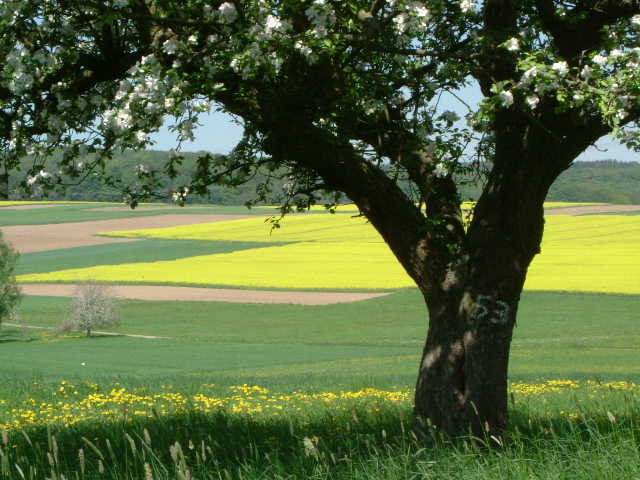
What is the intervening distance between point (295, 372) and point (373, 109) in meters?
21.8

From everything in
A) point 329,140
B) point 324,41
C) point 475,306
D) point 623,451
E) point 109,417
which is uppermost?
point 324,41

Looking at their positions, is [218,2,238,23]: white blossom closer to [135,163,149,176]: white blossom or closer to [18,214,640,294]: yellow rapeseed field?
[135,163,149,176]: white blossom

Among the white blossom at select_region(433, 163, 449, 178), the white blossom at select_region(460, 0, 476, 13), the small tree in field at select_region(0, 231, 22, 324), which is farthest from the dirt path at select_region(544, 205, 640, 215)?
the white blossom at select_region(460, 0, 476, 13)

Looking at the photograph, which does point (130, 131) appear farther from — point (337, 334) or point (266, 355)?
point (337, 334)

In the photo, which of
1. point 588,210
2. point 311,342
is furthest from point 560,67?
point 588,210

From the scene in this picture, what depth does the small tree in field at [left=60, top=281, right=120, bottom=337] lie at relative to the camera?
46.4 meters

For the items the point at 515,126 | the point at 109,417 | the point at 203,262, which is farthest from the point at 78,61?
the point at 203,262

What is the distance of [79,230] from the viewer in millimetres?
102250

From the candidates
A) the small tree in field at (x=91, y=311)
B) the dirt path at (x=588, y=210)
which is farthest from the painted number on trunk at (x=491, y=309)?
the dirt path at (x=588, y=210)

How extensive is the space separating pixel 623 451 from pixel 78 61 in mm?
6222

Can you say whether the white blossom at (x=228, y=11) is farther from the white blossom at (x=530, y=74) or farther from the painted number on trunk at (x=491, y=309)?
the painted number on trunk at (x=491, y=309)

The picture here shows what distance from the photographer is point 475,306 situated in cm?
923

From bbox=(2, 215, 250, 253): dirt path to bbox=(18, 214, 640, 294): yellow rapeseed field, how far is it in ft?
24.2

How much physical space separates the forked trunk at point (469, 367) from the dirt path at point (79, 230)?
263ft
